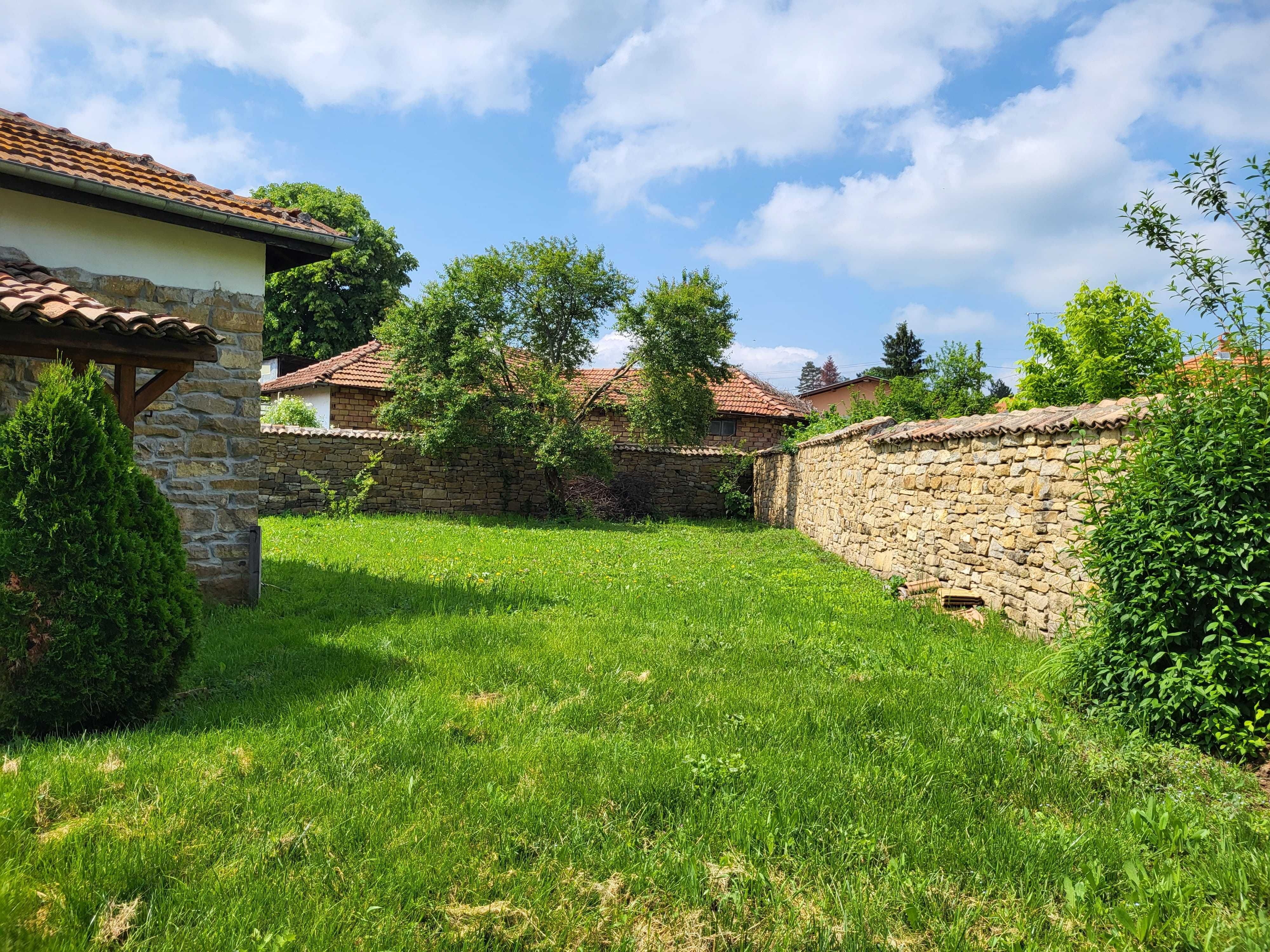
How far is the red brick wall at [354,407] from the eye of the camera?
21.5 metres

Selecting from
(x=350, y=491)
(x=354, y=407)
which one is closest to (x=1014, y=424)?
(x=350, y=491)

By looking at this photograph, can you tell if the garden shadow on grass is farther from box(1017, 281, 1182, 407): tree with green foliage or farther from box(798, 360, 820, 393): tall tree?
box(798, 360, 820, 393): tall tree

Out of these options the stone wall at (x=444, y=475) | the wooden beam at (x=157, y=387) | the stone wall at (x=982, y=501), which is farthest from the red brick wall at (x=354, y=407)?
the wooden beam at (x=157, y=387)

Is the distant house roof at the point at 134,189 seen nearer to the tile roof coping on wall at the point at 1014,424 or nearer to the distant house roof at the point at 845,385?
the tile roof coping on wall at the point at 1014,424

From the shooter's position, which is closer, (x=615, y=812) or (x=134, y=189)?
(x=615, y=812)

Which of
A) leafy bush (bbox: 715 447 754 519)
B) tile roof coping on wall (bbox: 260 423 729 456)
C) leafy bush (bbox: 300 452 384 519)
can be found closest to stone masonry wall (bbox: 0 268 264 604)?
tile roof coping on wall (bbox: 260 423 729 456)

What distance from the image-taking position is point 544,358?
1898cm

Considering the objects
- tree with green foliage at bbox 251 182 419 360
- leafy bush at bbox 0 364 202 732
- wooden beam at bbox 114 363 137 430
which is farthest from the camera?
tree with green foliage at bbox 251 182 419 360

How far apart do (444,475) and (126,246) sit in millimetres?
11666

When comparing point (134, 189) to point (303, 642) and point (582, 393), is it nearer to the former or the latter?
point (303, 642)

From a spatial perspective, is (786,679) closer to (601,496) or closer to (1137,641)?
(1137,641)

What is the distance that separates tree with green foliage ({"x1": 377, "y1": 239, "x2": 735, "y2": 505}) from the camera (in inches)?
672

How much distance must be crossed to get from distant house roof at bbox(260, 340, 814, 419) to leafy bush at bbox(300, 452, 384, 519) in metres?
2.41

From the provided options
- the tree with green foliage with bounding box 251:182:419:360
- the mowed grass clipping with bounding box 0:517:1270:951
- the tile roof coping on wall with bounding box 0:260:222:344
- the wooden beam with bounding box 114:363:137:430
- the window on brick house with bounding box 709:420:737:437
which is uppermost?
the tree with green foliage with bounding box 251:182:419:360
